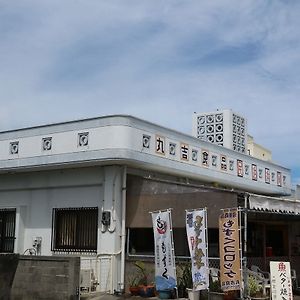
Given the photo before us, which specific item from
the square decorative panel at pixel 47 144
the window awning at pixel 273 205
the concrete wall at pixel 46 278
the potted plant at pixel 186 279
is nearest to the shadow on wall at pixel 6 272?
the concrete wall at pixel 46 278

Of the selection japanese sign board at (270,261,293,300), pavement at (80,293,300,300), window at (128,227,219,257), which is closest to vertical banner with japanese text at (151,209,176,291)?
pavement at (80,293,300,300)

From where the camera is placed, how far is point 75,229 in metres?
16.8

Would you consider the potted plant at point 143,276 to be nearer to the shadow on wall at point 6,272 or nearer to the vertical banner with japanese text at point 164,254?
the vertical banner with japanese text at point 164,254

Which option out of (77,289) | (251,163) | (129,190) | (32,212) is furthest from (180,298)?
(251,163)

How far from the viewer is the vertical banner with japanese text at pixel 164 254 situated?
45.1 ft

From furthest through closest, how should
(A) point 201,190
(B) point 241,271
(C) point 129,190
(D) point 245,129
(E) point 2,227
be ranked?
(D) point 245,129 → (E) point 2,227 → (C) point 129,190 → (A) point 201,190 → (B) point 241,271

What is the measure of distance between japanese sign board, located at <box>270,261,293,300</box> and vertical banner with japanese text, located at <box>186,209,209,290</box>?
1633 millimetres

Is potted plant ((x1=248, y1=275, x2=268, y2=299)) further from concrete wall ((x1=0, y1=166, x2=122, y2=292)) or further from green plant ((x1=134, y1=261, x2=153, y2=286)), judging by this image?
concrete wall ((x1=0, y1=166, x2=122, y2=292))

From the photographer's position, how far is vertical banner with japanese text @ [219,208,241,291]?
1229 cm

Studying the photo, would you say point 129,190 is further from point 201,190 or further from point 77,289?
point 77,289

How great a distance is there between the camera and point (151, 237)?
16.5 metres

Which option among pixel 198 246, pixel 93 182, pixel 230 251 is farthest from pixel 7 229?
pixel 230 251

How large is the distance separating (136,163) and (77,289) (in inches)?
168

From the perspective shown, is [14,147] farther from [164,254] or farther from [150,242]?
[164,254]
